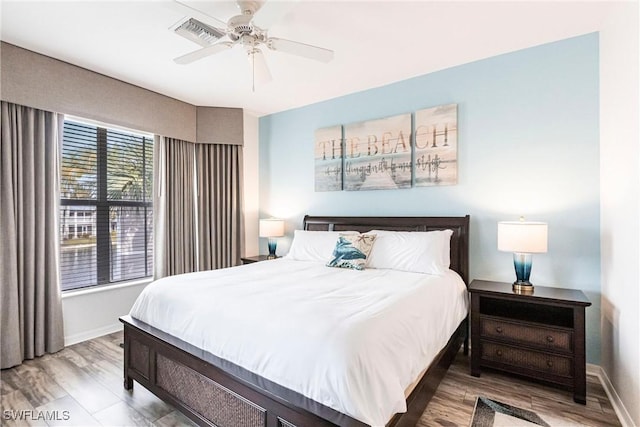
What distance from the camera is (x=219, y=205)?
4250mm

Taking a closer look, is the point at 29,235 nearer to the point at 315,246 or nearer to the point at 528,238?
the point at 315,246

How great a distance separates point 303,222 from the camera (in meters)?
4.14

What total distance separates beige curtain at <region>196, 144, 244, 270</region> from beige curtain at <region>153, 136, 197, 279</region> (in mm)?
112

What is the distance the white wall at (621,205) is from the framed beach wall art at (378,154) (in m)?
1.55

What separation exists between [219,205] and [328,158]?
5.19ft

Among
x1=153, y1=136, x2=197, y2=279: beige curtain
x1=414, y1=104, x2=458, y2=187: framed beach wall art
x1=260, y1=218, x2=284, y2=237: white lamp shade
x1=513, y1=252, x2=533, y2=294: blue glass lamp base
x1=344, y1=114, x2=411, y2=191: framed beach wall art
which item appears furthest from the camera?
x1=260, y1=218, x2=284, y2=237: white lamp shade

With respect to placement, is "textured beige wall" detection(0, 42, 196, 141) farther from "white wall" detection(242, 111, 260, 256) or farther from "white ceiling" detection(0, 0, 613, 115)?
"white wall" detection(242, 111, 260, 256)

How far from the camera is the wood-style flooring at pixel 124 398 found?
1959 millimetres

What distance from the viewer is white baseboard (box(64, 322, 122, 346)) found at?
3113mm

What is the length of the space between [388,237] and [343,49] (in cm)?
172

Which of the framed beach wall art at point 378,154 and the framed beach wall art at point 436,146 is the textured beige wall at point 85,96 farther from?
the framed beach wall art at point 436,146

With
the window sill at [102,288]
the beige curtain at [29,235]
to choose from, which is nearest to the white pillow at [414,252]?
the window sill at [102,288]

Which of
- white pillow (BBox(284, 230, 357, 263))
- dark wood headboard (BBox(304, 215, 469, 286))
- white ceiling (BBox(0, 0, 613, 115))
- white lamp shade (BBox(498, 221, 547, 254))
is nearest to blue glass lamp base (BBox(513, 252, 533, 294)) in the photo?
white lamp shade (BBox(498, 221, 547, 254))

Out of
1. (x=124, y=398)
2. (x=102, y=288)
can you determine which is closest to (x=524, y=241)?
(x=124, y=398)
